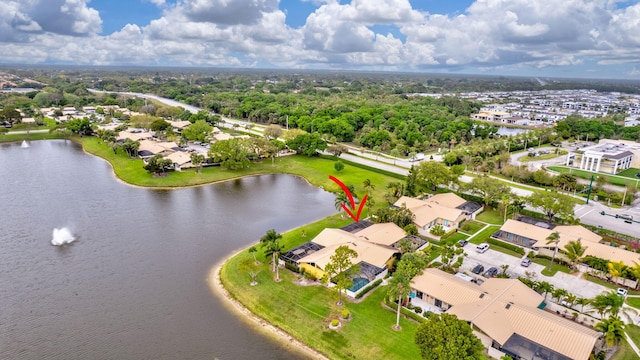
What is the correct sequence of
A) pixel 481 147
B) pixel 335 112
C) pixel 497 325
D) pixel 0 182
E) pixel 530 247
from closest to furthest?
pixel 497 325 < pixel 530 247 < pixel 0 182 < pixel 481 147 < pixel 335 112

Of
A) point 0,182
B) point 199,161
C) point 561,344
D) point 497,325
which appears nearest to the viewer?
point 561,344

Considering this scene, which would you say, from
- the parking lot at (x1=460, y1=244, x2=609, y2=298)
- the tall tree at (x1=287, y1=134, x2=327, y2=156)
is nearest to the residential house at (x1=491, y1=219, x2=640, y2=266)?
the parking lot at (x1=460, y1=244, x2=609, y2=298)

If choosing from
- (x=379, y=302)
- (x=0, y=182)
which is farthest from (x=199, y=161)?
(x=379, y=302)

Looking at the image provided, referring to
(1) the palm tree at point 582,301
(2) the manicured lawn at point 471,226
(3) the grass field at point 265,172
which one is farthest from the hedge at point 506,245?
(3) the grass field at point 265,172

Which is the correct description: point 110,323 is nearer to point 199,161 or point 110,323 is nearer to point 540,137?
point 199,161

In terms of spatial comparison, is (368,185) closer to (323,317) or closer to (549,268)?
(549,268)

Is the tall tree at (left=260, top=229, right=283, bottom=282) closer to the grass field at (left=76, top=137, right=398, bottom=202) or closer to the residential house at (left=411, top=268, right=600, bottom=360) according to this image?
the residential house at (left=411, top=268, right=600, bottom=360)

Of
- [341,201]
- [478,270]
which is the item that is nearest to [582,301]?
[478,270]
